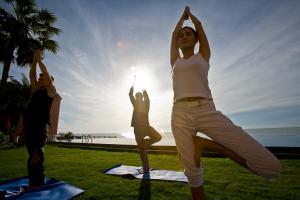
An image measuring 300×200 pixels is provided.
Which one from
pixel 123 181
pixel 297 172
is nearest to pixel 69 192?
pixel 123 181

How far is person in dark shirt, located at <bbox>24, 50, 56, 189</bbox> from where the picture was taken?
394cm

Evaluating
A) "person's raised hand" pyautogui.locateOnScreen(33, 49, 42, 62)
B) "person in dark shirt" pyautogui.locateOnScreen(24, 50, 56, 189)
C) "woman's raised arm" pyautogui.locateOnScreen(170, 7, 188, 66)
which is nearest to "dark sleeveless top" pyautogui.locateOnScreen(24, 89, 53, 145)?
"person in dark shirt" pyautogui.locateOnScreen(24, 50, 56, 189)

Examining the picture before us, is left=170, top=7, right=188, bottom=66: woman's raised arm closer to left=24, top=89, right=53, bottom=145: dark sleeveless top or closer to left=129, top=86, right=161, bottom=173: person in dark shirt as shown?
left=24, top=89, right=53, bottom=145: dark sleeveless top

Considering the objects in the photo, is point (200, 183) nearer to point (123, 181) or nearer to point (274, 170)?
point (274, 170)

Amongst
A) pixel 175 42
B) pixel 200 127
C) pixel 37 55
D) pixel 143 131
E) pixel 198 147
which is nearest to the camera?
pixel 200 127

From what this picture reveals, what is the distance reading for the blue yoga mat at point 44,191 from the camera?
3586mm

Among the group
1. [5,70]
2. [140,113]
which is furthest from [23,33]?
[140,113]

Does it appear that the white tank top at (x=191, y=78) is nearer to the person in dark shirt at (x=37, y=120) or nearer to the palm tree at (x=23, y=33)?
the person in dark shirt at (x=37, y=120)

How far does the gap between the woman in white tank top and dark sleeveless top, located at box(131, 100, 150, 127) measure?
306 centimetres

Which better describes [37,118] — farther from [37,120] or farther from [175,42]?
[175,42]

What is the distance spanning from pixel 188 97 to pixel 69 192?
285cm

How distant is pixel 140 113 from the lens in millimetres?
5945

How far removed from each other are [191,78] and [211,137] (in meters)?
0.78

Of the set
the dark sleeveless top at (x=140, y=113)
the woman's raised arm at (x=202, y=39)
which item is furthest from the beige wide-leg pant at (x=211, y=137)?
the dark sleeveless top at (x=140, y=113)
